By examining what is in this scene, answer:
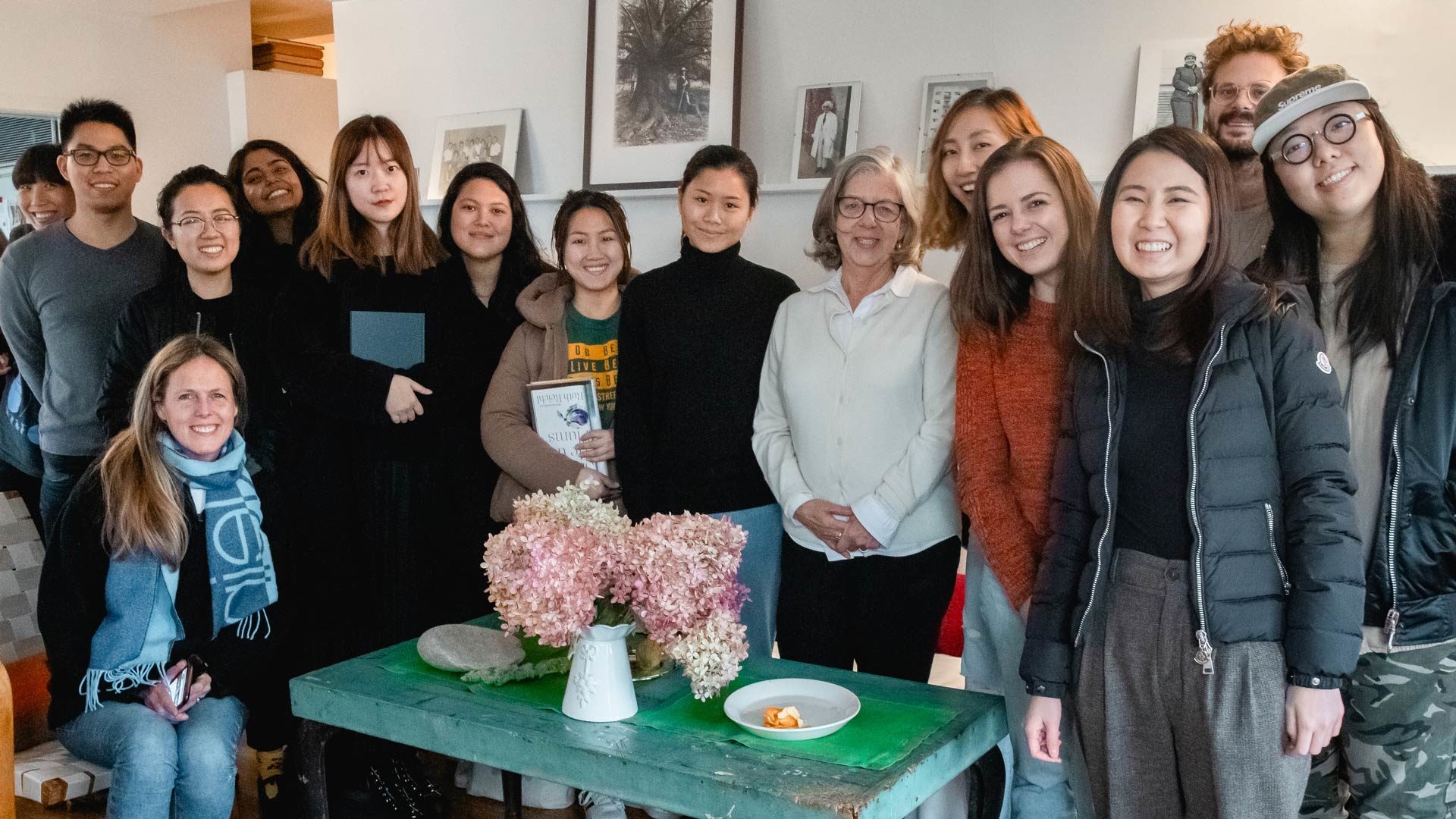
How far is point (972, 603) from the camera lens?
2.23 metres

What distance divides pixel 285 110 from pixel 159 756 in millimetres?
5323

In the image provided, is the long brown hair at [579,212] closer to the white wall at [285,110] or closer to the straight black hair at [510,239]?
the straight black hair at [510,239]

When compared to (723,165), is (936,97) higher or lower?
higher

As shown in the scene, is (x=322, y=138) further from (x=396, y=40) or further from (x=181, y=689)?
(x=181, y=689)

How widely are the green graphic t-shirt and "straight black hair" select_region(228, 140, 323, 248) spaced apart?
98 centimetres

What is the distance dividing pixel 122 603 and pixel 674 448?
3.96ft

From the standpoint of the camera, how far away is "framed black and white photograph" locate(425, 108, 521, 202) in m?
5.07

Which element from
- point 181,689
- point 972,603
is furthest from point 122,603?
point 972,603

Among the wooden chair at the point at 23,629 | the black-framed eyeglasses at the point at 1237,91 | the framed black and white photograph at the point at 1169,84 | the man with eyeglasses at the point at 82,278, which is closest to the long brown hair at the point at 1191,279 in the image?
the black-framed eyeglasses at the point at 1237,91

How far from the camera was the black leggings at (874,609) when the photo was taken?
237 centimetres

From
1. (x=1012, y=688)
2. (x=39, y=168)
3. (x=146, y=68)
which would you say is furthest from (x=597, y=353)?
(x=146, y=68)

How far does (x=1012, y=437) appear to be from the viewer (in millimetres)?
2113

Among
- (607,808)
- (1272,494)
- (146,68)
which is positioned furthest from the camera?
(146,68)

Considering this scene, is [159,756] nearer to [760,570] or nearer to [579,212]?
[760,570]
